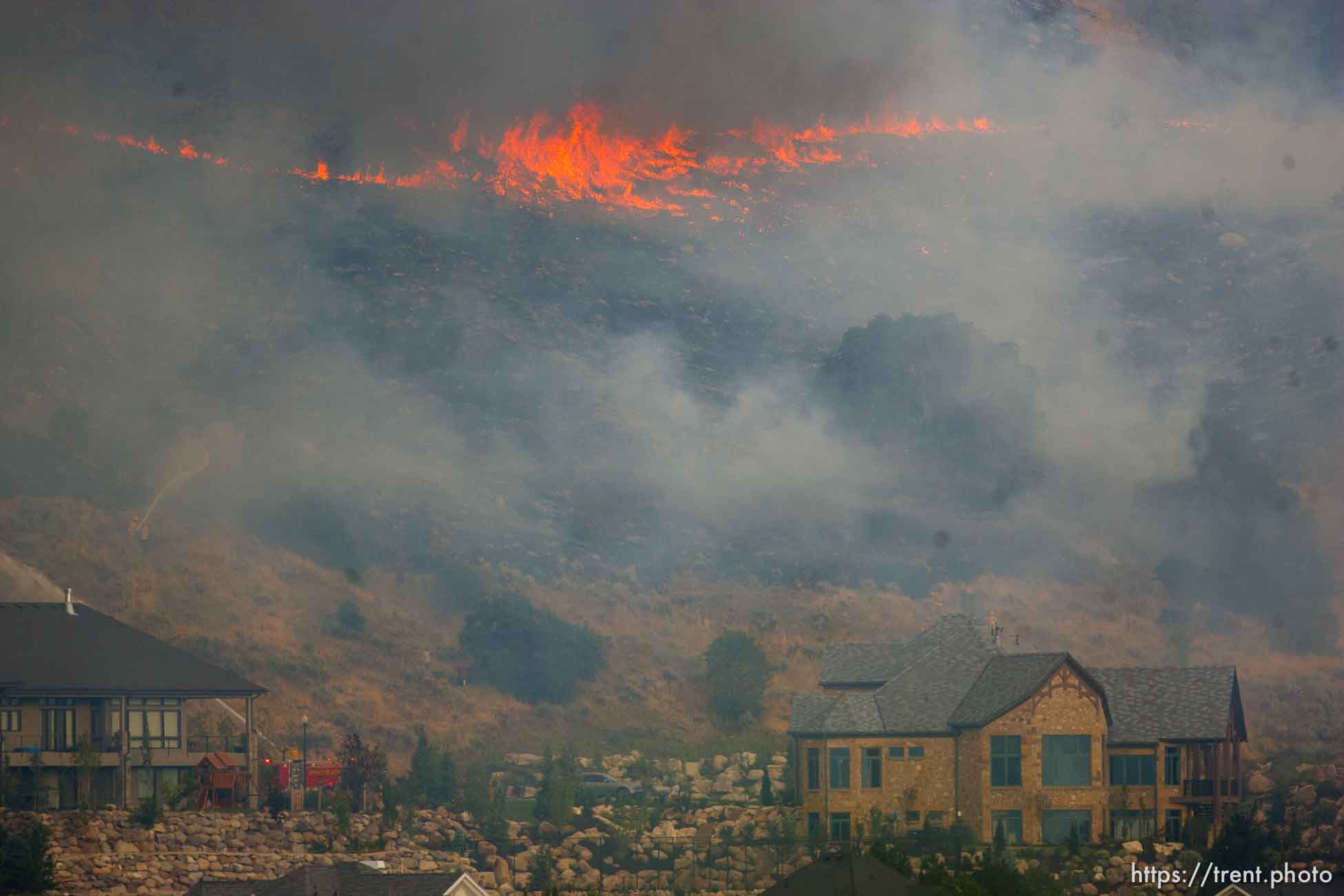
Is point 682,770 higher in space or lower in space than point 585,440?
lower

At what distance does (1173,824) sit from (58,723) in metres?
52.8

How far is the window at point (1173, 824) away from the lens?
89438 mm

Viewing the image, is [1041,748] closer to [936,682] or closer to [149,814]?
[936,682]

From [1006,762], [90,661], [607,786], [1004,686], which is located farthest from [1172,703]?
[90,661]

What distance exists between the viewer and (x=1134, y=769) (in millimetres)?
93312

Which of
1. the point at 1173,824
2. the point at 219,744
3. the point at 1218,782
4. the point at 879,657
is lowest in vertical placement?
the point at 1173,824

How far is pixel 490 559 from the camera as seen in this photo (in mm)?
159500

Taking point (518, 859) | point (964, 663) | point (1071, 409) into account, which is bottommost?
point (518, 859)

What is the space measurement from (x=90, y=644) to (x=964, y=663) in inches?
1754

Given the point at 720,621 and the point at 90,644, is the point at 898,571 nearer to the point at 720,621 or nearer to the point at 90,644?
the point at 720,621

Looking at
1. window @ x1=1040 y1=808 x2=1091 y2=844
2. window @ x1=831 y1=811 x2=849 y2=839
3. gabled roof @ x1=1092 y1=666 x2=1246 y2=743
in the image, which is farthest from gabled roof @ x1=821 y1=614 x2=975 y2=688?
window @ x1=1040 y1=808 x2=1091 y2=844

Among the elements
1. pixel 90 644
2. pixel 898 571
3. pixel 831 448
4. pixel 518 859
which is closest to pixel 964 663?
pixel 518 859

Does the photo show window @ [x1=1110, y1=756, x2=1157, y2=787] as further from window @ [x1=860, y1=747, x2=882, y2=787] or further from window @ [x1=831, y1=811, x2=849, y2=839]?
window @ [x1=831, y1=811, x2=849, y2=839]

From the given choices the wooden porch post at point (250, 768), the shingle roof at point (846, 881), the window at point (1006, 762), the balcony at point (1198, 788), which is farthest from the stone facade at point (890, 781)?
the wooden porch post at point (250, 768)
